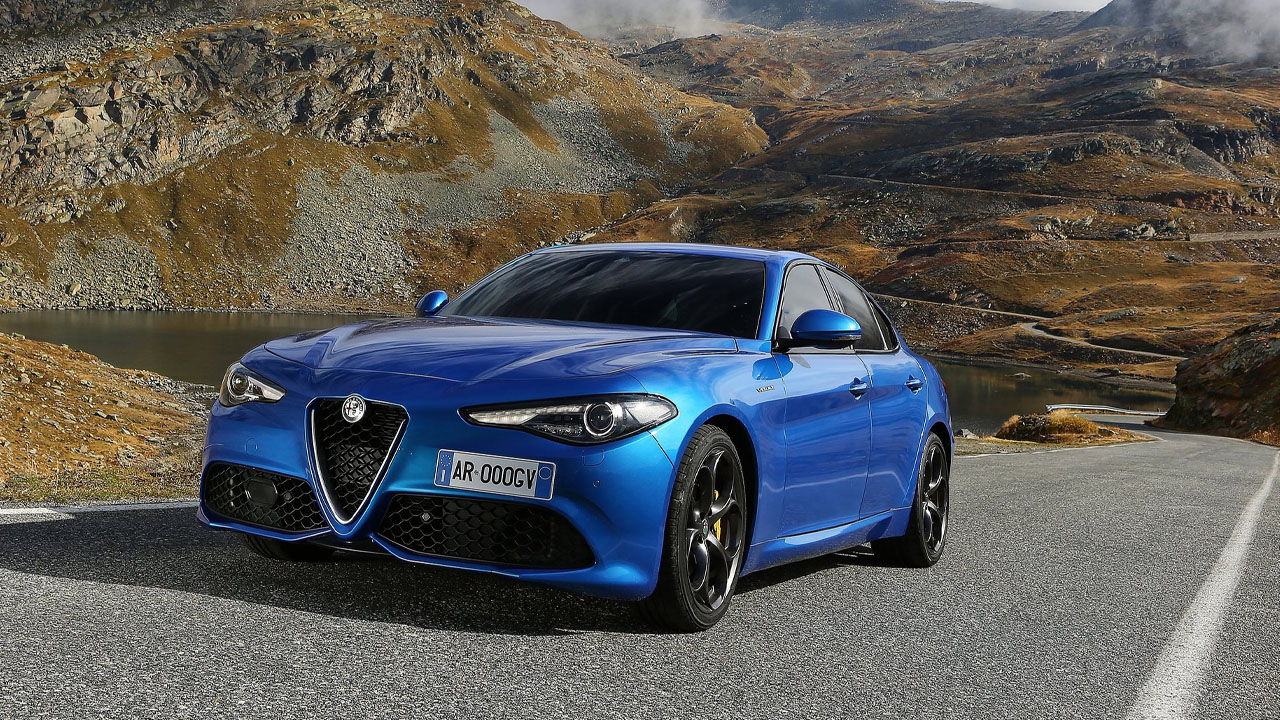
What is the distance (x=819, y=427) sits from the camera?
18.6 ft

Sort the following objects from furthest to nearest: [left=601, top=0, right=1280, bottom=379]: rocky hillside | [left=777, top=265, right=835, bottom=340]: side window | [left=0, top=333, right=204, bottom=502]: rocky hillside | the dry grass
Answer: [left=601, top=0, right=1280, bottom=379]: rocky hillside < the dry grass < [left=0, top=333, right=204, bottom=502]: rocky hillside < [left=777, top=265, right=835, bottom=340]: side window

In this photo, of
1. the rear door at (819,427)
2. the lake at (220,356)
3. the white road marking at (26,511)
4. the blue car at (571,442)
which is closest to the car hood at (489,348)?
the blue car at (571,442)

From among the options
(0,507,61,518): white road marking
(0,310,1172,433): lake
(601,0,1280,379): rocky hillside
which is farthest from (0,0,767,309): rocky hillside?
(0,507,61,518): white road marking

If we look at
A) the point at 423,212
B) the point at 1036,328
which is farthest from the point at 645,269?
the point at 423,212

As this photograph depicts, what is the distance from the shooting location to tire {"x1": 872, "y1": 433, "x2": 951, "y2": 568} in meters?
7.10

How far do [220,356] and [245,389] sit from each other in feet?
229

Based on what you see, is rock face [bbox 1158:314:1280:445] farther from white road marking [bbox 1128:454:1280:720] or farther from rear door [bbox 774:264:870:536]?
rear door [bbox 774:264:870:536]

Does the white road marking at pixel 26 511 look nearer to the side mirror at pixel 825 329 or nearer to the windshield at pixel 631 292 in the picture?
the windshield at pixel 631 292

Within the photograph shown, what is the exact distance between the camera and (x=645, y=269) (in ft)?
20.6

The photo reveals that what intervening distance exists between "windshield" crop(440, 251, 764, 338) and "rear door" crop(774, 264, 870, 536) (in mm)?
239

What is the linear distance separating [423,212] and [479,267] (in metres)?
15.6

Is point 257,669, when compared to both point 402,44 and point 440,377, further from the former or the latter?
point 402,44

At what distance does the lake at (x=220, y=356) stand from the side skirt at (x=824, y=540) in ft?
168

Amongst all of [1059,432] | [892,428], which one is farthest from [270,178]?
[892,428]
